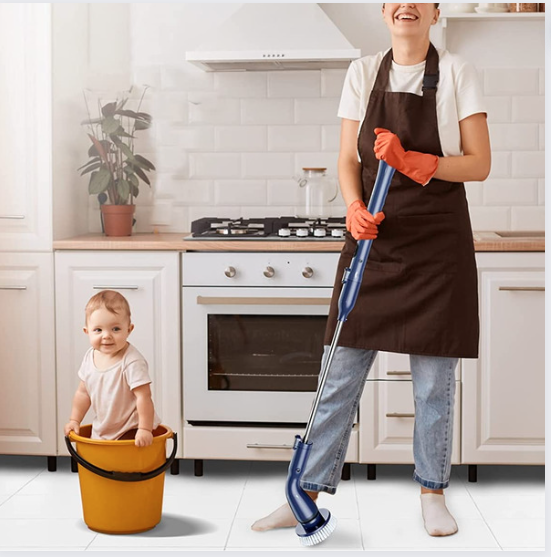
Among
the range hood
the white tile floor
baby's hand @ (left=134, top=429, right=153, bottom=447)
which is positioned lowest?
the white tile floor

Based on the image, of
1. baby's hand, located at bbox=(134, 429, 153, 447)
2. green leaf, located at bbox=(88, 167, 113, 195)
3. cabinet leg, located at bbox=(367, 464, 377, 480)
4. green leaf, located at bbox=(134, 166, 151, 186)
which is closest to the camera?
baby's hand, located at bbox=(134, 429, 153, 447)

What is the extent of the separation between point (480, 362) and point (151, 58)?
1743mm

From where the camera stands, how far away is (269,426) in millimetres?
3020

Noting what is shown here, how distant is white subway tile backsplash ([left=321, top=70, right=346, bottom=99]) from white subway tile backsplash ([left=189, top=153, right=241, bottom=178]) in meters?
0.43

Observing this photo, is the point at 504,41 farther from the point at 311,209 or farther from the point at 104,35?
the point at 104,35

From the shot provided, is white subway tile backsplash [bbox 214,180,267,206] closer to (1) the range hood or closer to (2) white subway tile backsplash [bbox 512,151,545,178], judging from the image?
(1) the range hood

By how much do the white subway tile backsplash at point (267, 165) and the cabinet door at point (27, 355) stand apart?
91 centimetres

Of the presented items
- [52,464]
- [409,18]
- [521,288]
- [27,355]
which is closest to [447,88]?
[409,18]

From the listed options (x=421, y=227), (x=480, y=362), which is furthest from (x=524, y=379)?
(x=421, y=227)

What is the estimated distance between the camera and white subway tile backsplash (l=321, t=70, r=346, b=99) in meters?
3.47

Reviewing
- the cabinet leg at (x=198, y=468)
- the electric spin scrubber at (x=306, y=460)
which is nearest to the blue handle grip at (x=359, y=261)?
the electric spin scrubber at (x=306, y=460)

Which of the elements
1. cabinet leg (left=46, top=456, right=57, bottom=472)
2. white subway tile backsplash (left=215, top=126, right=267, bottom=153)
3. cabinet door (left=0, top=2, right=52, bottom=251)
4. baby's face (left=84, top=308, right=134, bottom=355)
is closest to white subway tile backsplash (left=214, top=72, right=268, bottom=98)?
white subway tile backsplash (left=215, top=126, right=267, bottom=153)

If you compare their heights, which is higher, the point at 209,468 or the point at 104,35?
the point at 104,35

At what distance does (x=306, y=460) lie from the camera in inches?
93.9
